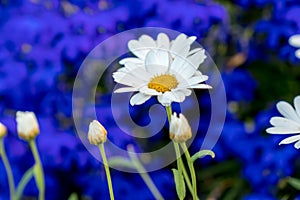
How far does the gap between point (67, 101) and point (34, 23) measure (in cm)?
14

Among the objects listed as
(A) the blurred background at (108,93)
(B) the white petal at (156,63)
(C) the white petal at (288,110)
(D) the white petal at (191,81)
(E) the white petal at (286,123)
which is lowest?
(E) the white petal at (286,123)

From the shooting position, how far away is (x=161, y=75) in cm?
59

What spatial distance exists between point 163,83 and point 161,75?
0.01m

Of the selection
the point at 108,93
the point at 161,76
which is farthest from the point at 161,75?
the point at 108,93

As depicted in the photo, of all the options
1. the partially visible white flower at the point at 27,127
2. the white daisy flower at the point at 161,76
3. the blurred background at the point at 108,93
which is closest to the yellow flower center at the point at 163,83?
the white daisy flower at the point at 161,76

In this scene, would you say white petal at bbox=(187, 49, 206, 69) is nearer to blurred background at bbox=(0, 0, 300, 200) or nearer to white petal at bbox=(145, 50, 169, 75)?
white petal at bbox=(145, 50, 169, 75)

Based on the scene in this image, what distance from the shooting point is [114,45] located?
1216 mm

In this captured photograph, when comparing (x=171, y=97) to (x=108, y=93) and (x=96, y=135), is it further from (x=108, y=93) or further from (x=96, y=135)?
(x=108, y=93)

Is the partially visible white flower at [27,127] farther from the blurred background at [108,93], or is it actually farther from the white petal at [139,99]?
the blurred background at [108,93]

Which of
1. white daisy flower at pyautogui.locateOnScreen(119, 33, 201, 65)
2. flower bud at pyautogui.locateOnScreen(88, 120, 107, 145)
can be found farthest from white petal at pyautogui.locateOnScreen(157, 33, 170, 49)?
flower bud at pyautogui.locateOnScreen(88, 120, 107, 145)

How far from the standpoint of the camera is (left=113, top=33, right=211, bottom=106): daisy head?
0.57 metres

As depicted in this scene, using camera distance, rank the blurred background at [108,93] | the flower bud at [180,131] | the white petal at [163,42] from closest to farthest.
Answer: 1. the flower bud at [180,131]
2. the white petal at [163,42]
3. the blurred background at [108,93]

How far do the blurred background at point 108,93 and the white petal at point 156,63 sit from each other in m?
0.59

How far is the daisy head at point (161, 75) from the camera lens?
57cm
